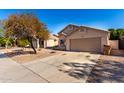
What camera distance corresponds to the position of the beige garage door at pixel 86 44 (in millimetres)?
14375

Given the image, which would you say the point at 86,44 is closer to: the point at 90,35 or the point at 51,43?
the point at 90,35

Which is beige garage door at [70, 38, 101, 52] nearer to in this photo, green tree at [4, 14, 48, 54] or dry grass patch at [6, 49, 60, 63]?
dry grass patch at [6, 49, 60, 63]

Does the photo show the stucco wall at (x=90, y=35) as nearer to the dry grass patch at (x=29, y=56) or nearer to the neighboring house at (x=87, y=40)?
the neighboring house at (x=87, y=40)

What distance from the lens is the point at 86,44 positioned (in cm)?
1541

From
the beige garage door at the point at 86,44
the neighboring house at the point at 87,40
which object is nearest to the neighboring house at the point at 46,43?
the neighboring house at the point at 87,40

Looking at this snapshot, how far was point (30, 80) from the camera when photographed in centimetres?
626

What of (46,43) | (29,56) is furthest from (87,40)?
(46,43)

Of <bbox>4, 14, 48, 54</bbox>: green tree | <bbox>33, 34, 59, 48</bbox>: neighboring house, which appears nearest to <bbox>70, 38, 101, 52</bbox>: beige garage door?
<bbox>4, 14, 48, 54</bbox>: green tree

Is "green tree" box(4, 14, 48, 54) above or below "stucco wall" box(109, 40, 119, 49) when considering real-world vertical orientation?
above

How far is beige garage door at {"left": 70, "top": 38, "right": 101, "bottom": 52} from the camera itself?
14.4 metres

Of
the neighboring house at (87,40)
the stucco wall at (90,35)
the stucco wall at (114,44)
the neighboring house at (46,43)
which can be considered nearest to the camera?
the stucco wall at (90,35)

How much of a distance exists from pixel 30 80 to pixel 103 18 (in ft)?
26.2

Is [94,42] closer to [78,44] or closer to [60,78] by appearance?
[78,44]
